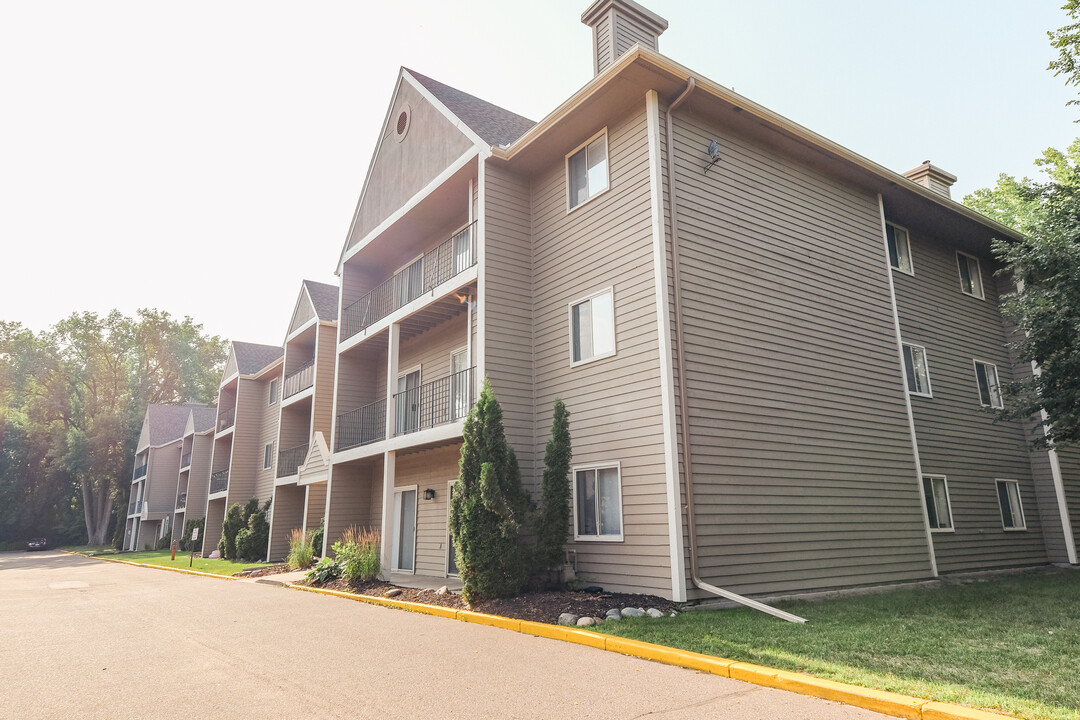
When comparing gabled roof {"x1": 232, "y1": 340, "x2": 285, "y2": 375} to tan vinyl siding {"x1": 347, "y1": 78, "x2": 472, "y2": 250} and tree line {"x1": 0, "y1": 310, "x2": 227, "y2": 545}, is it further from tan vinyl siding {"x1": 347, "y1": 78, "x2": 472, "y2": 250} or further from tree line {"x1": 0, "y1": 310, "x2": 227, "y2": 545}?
tree line {"x1": 0, "y1": 310, "x2": 227, "y2": 545}

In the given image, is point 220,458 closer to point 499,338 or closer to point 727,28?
point 499,338

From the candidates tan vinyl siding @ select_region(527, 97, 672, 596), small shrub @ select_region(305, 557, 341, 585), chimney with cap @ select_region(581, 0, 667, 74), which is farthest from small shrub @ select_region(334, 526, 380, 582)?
chimney with cap @ select_region(581, 0, 667, 74)

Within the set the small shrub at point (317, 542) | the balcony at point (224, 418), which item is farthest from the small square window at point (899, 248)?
the balcony at point (224, 418)

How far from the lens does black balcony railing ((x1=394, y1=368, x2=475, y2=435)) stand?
13750 millimetres

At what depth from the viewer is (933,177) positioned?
17484 millimetres

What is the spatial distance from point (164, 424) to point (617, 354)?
154 feet

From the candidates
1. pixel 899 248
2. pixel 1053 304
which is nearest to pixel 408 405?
pixel 899 248

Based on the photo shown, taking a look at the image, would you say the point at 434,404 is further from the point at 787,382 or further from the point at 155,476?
the point at 155,476

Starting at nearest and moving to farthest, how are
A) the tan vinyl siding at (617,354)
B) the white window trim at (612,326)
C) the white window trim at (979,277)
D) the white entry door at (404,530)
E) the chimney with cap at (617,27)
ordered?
1. the tan vinyl siding at (617,354)
2. the white window trim at (612,326)
3. the chimney with cap at (617,27)
4. the white entry door at (404,530)
5. the white window trim at (979,277)

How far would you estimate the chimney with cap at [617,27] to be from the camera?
12.6 m

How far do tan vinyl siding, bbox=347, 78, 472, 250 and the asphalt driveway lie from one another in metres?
9.79

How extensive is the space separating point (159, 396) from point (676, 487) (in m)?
65.2

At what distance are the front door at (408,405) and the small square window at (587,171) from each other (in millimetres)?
6016

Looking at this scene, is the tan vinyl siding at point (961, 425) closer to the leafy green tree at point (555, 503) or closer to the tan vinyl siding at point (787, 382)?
the tan vinyl siding at point (787, 382)
